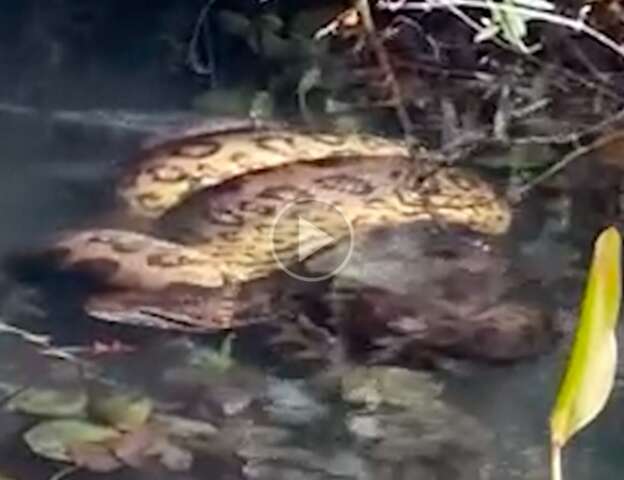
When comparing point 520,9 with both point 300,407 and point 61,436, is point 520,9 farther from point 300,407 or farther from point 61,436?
point 61,436

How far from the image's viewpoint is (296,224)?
122 cm

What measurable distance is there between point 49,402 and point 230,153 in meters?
0.33

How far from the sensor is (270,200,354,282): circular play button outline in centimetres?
Answer: 117

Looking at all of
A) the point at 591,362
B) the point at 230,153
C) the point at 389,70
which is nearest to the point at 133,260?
the point at 230,153

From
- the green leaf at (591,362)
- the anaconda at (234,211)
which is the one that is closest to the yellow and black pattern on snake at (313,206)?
the anaconda at (234,211)

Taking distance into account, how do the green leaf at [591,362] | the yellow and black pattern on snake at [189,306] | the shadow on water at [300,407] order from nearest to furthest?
the green leaf at [591,362] → the shadow on water at [300,407] → the yellow and black pattern on snake at [189,306]

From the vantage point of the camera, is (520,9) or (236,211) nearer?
(520,9)

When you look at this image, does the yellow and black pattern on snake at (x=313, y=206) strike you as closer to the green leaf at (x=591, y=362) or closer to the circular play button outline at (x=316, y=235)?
the circular play button outline at (x=316, y=235)

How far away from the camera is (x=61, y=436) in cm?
100

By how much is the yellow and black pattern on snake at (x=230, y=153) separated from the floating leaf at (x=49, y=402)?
25 cm

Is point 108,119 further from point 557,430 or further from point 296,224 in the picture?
point 557,430

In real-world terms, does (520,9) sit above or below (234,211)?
above

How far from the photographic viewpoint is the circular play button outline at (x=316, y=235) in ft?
3.83

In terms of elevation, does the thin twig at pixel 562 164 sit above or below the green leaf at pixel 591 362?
above
